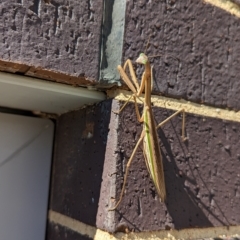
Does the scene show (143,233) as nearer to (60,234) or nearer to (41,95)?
(60,234)

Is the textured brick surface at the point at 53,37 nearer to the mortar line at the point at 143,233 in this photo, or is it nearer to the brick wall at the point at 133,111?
the brick wall at the point at 133,111

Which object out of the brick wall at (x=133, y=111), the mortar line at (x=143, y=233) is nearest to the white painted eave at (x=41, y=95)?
the brick wall at (x=133, y=111)

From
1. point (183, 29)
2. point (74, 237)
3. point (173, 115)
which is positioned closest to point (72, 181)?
point (74, 237)

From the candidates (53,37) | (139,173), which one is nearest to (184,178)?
(139,173)

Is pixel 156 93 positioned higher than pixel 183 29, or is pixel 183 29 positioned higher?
pixel 183 29

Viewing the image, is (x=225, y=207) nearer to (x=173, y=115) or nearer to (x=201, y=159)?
(x=201, y=159)

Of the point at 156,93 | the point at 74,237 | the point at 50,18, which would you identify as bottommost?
the point at 74,237

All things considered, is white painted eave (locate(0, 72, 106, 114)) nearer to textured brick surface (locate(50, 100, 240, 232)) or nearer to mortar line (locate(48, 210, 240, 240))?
textured brick surface (locate(50, 100, 240, 232))
